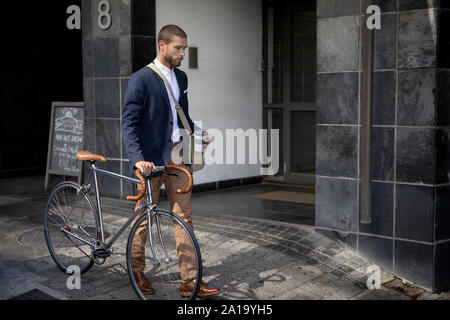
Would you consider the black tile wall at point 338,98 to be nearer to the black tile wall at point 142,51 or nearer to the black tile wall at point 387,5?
the black tile wall at point 387,5

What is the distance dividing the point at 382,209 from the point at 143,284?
2.27 metres

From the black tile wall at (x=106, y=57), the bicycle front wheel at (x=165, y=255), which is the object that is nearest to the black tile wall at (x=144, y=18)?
the black tile wall at (x=106, y=57)

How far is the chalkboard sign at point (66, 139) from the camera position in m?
8.70

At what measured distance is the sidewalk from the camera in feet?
16.0

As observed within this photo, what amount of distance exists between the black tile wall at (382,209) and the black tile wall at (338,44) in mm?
1119

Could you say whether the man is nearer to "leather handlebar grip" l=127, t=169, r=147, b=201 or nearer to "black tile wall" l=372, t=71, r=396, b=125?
"leather handlebar grip" l=127, t=169, r=147, b=201

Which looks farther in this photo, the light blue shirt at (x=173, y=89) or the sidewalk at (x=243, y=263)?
the sidewalk at (x=243, y=263)

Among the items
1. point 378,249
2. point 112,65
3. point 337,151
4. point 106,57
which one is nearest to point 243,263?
point 378,249

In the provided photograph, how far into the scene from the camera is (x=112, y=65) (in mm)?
7895

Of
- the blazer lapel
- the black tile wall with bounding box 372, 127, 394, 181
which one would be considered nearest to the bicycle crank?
the blazer lapel

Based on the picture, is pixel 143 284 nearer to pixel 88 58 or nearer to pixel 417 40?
pixel 417 40

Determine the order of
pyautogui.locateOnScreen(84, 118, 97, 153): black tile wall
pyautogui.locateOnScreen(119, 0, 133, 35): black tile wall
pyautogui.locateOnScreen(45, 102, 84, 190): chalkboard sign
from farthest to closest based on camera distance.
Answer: pyautogui.locateOnScreen(45, 102, 84, 190): chalkboard sign
pyautogui.locateOnScreen(84, 118, 97, 153): black tile wall
pyautogui.locateOnScreen(119, 0, 133, 35): black tile wall

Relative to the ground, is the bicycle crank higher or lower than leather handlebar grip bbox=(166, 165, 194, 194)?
lower

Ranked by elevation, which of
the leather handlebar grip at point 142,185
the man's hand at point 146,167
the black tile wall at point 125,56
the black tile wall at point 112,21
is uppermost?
the black tile wall at point 112,21
